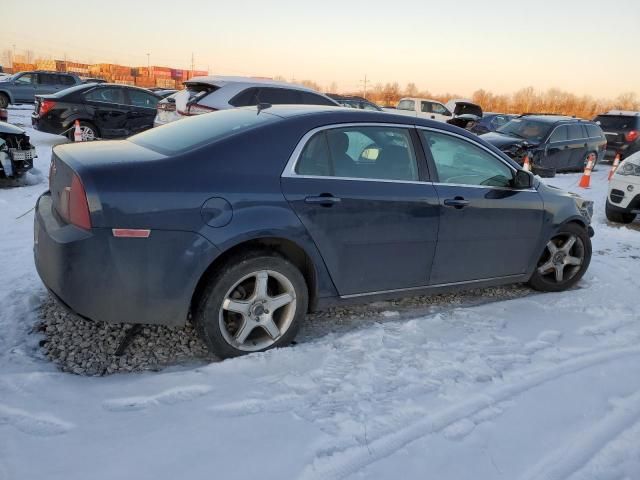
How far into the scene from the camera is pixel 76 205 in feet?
9.17

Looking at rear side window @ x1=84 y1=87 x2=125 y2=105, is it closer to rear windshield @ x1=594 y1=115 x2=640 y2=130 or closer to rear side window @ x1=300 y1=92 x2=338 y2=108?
rear side window @ x1=300 y1=92 x2=338 y2=108

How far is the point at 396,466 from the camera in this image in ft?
7.74

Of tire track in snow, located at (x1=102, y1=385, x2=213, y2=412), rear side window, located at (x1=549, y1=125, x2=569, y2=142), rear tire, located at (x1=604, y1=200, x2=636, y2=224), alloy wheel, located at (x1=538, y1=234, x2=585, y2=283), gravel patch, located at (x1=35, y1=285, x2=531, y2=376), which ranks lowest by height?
gravel patch, located at (x1=35, y1=285, x2=531, y2=376)

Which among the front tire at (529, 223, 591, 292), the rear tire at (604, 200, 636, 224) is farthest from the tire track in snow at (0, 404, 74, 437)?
the rear tire at (604, 200, 636, 224)

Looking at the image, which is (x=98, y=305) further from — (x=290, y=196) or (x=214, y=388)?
(x=290, y=196)

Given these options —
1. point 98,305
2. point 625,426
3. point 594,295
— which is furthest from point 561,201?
point 98,305

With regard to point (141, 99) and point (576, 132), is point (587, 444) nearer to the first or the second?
point (141, 99)

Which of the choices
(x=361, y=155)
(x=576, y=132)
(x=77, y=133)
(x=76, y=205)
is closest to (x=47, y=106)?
(x=77, y=133)

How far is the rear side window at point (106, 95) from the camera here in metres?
12.0

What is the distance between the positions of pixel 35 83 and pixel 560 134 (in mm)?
22443

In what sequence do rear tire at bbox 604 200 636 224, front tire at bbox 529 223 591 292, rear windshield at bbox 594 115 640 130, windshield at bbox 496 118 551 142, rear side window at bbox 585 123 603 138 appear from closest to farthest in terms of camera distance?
front tire at bbox 529 223 591 292, rear tire at bbox 604 200 636 224, windshield at bbox 496 118 551 142, rear side window at bbox 585 123 603 138, rear windshield at bbox 594 115 640 130

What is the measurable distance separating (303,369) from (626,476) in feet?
5.72

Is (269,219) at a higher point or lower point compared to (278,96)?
lower

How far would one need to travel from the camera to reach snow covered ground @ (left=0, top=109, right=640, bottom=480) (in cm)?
234
